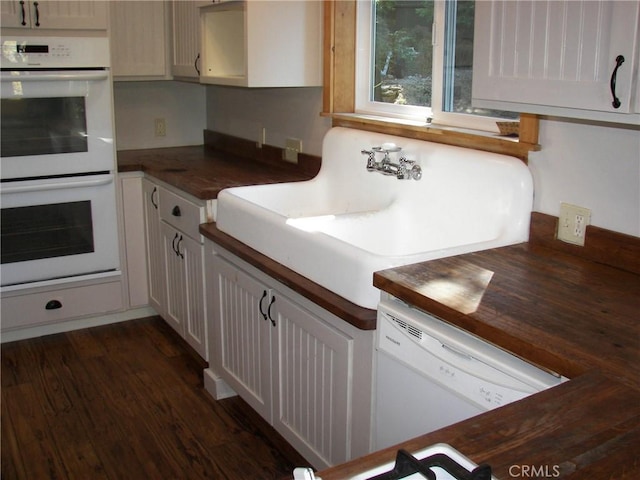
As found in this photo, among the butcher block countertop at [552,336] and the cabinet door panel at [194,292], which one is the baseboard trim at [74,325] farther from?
the butcher block countertop at [552,336]

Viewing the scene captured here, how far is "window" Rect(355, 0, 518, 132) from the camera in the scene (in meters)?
2.54

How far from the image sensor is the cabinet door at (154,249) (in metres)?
3.61

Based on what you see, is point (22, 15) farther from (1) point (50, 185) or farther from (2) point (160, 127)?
(2) point (160, 127)

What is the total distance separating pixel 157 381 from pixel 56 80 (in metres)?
1.47

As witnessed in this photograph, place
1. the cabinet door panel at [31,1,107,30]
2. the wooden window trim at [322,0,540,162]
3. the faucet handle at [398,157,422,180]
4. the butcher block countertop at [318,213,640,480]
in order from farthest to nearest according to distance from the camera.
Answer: the cabinet door panel at [31,1,107,30], the wooden window trim at [322,0,540,162], the faucet handle at [398,157,422,180], the butcher block countertop at [318,213,640,480]

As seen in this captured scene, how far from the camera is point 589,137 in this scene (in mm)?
1981

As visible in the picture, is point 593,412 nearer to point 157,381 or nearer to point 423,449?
point 423,449

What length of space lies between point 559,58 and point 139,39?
9.12ft

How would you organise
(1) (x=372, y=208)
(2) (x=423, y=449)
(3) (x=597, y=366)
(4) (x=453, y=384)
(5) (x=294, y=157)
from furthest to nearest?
(5) (x=294, y=157)
(1) (x=372, y=208)
(4) (x=453, y=384)
(3) (x=597, y=366)
(2) (x=423, y=449)

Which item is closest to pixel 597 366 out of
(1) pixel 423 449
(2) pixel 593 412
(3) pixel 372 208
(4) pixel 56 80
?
(2) pixel 593 412

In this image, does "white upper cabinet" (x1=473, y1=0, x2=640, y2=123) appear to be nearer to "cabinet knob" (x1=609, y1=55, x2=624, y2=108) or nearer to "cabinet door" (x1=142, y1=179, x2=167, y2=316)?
"cabinet knob" (x1=609, y1=55, x2=624, y2=108)

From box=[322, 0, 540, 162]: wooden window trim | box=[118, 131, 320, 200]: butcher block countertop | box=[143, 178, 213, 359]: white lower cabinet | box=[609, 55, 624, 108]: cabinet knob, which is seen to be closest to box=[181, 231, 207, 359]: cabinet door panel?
box=[143, 178, 213, 359]: white lower cabinet

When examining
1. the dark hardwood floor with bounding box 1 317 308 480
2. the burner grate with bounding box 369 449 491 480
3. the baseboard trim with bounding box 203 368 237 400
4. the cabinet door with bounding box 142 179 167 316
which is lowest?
the dark hardwood floor with bounding box 1 317 308 480

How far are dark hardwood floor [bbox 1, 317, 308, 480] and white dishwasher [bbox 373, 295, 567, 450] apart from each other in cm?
80
